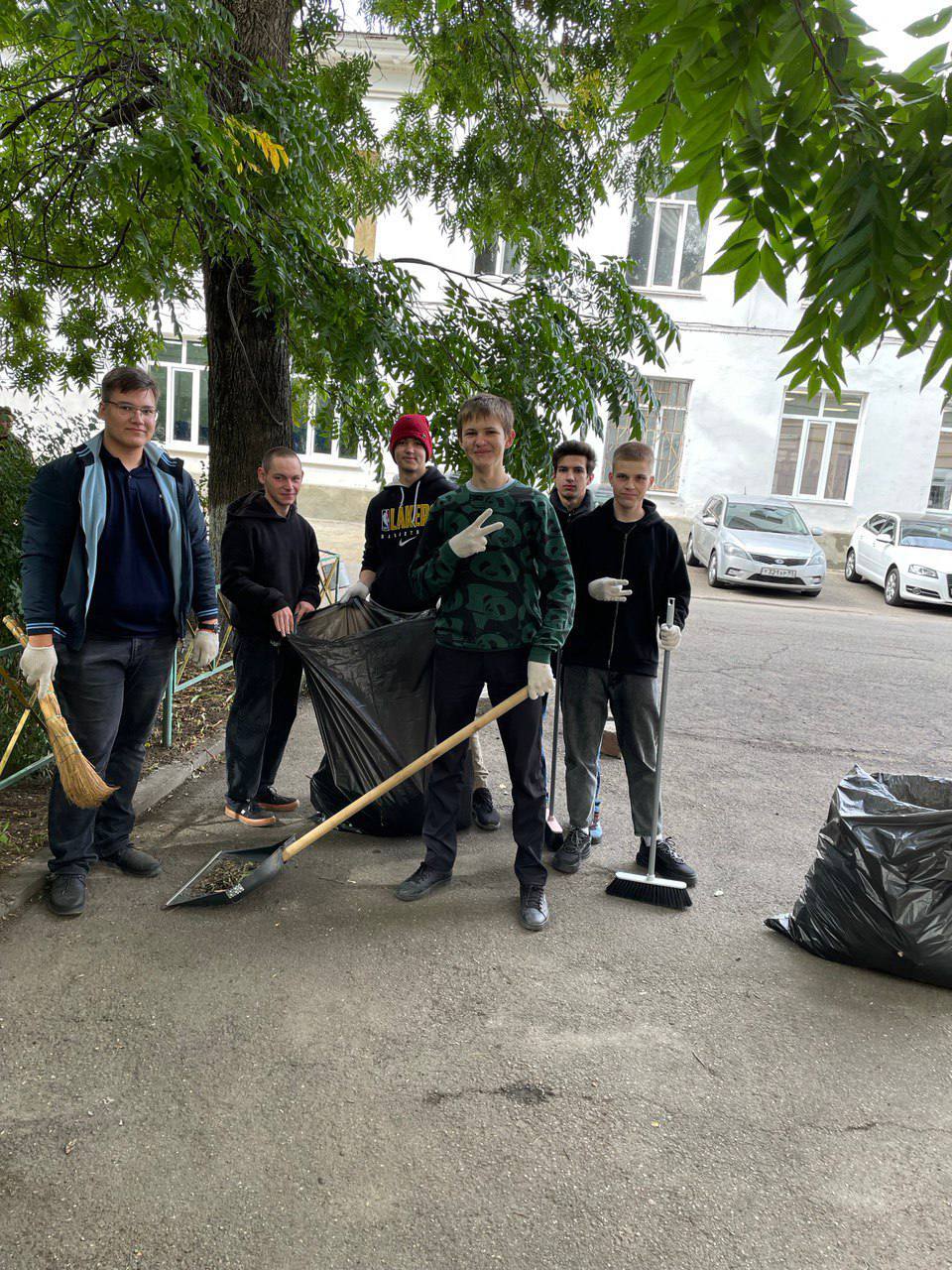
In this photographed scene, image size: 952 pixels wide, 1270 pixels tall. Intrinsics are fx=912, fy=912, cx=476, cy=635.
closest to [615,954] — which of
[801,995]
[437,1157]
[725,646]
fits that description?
[801,995]

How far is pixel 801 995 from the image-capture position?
11.0ft

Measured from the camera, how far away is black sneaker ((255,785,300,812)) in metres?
4.86

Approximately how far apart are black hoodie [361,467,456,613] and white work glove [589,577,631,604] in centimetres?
101

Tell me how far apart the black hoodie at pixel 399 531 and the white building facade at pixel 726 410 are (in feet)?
47.8

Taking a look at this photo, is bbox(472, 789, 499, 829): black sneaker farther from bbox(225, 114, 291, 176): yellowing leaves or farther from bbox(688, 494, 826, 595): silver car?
bbox(688, 494, 826, 595): silver car

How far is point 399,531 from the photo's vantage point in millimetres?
4754

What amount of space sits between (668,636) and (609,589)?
0.34 m

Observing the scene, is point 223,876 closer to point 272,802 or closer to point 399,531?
point 272,802

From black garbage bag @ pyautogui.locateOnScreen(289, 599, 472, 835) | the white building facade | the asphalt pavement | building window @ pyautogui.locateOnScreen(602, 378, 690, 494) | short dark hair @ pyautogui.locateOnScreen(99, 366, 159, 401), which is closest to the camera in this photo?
the asphalt pavement

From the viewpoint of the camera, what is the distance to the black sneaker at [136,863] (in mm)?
3994

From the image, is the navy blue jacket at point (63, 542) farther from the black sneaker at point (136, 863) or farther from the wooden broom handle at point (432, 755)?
the wooden broom handle at point (432, 755)

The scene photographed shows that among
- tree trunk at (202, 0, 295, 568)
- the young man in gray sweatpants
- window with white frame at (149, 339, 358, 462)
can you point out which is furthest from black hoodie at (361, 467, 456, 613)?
window with white frame at (149, 339, 358, 462)

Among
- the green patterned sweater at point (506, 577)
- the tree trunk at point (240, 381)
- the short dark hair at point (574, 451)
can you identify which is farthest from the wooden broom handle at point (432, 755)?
the tree trunk at point (240, 381)

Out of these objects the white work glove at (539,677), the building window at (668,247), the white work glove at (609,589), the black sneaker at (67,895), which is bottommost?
the black sneaker at (67,895)
